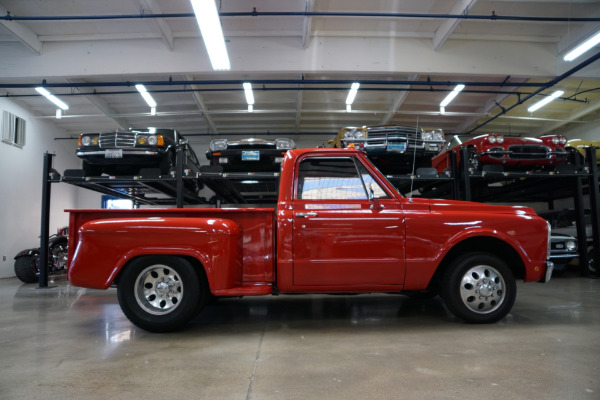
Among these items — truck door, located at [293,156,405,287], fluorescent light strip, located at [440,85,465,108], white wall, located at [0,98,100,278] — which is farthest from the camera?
white wall, located at [0,98,100,278]

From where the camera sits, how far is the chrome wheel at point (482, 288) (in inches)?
142

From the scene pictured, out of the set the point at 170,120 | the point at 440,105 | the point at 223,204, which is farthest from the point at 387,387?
the point at 170,120

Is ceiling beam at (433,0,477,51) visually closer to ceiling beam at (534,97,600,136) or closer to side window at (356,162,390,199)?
side window at (356,162,390,199)

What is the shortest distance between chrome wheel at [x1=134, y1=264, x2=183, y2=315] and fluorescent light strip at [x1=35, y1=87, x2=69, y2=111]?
8.38 meters

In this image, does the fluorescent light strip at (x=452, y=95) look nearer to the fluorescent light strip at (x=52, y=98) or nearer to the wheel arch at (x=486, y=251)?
the wheel arch at (x=486, y=251)

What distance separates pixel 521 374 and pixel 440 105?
1016 cm

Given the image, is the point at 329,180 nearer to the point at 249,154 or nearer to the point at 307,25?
the point at 249,154

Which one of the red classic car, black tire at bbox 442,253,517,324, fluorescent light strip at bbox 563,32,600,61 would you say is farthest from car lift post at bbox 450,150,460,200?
black tire at bbox 442,253,517,324

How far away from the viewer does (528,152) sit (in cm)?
730

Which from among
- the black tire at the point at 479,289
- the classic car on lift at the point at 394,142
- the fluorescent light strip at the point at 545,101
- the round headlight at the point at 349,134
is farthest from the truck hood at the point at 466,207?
the fluorescent light strip at the point at 545,101

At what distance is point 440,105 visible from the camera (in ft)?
37.1

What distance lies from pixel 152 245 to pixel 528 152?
7174 millimetres

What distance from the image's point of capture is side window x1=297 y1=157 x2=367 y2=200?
3682 millimetres

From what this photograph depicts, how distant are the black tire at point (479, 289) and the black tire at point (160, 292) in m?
2.45
